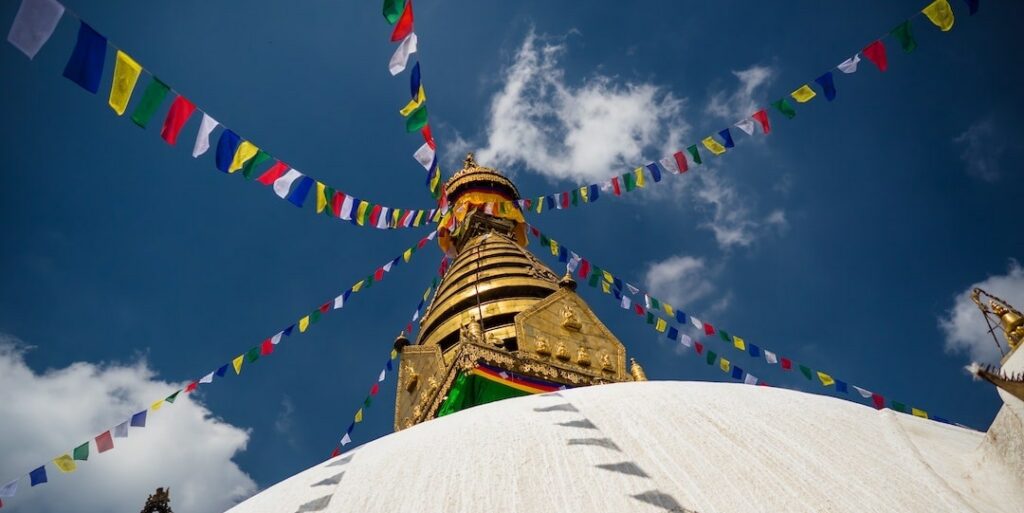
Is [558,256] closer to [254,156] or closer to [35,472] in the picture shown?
[254,156]

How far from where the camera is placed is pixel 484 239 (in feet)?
43.0

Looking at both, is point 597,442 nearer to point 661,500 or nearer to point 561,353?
point 661,500

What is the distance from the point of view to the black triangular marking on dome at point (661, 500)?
1.79m

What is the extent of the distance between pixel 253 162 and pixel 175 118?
0.94 meters

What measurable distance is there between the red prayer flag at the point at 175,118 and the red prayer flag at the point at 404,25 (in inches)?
69.7

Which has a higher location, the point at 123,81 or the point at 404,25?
the point at 404,25

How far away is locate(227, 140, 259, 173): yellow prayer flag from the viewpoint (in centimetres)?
490

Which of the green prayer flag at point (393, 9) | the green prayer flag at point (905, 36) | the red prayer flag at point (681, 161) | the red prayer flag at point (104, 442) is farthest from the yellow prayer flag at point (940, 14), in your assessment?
the red prayer flag at point (104, 442)

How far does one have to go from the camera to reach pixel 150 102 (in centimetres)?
381

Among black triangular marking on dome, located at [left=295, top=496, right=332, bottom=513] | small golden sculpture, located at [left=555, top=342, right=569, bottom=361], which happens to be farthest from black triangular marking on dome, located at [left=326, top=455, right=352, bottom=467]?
small golden sculpture, located at [left=555, top=342, right=569, bottom=361]

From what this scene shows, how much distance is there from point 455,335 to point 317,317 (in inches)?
117

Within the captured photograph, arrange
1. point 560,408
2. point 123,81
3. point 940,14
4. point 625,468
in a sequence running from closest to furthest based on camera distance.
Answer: point 625,468 < point 560,408 < point 123,81 < point 940,14

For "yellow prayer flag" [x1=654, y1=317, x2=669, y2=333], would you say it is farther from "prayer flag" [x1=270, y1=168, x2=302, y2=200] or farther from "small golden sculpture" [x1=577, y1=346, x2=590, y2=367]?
"prayer flag" [x1=270, y1=168, x2=302, y2=200]

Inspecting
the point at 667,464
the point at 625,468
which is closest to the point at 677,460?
the point at 667,464
